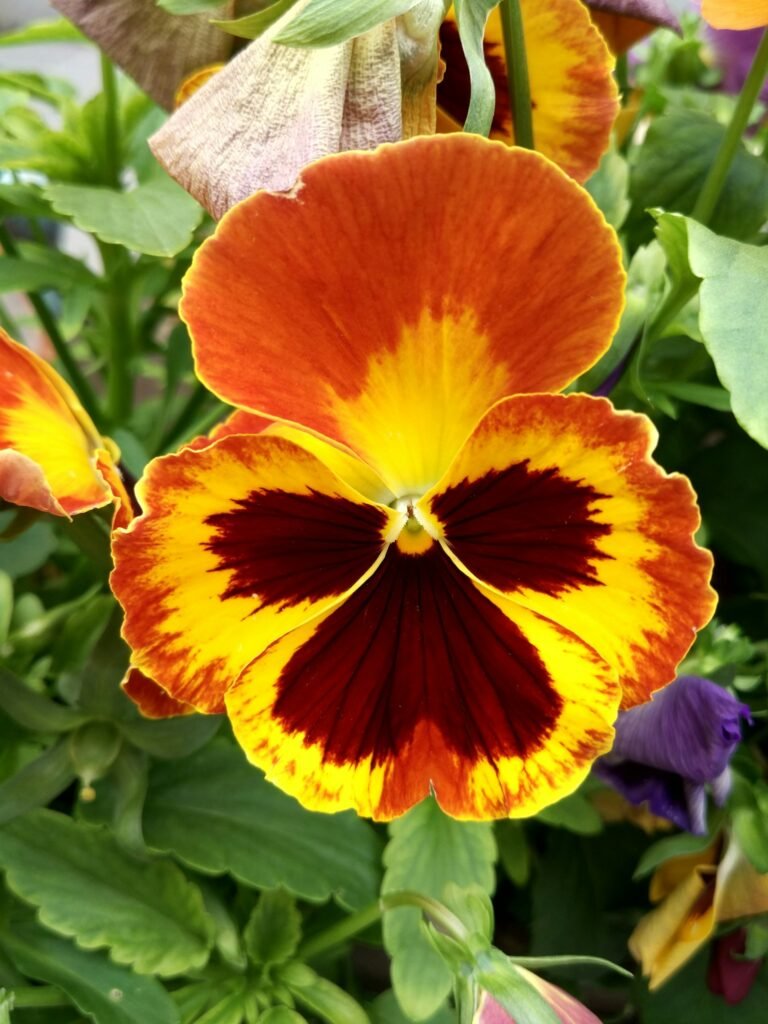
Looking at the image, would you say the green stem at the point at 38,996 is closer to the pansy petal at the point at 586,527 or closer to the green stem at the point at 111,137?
the pansy petal at the point at 586,527

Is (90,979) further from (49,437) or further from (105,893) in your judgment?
(49,437)

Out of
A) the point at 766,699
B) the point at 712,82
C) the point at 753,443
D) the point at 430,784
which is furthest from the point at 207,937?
the point at 712,82

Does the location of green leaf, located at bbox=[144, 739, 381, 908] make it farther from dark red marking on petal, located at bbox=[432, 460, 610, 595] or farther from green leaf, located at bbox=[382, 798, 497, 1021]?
dark red marking on petal, located at bbox=[432, 460, 610, 595]

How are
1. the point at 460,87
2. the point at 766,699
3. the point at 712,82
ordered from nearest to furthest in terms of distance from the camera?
the point at 460,87, the point at 766,699, the point at 712,82

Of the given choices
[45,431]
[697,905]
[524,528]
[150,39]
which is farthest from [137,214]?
[697,905]

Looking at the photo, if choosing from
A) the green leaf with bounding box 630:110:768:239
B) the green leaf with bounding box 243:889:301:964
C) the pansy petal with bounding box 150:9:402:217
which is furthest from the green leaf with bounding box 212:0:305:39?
the green leaf with bounding box 243:889:301:964

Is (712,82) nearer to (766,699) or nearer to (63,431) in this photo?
(766,699)
